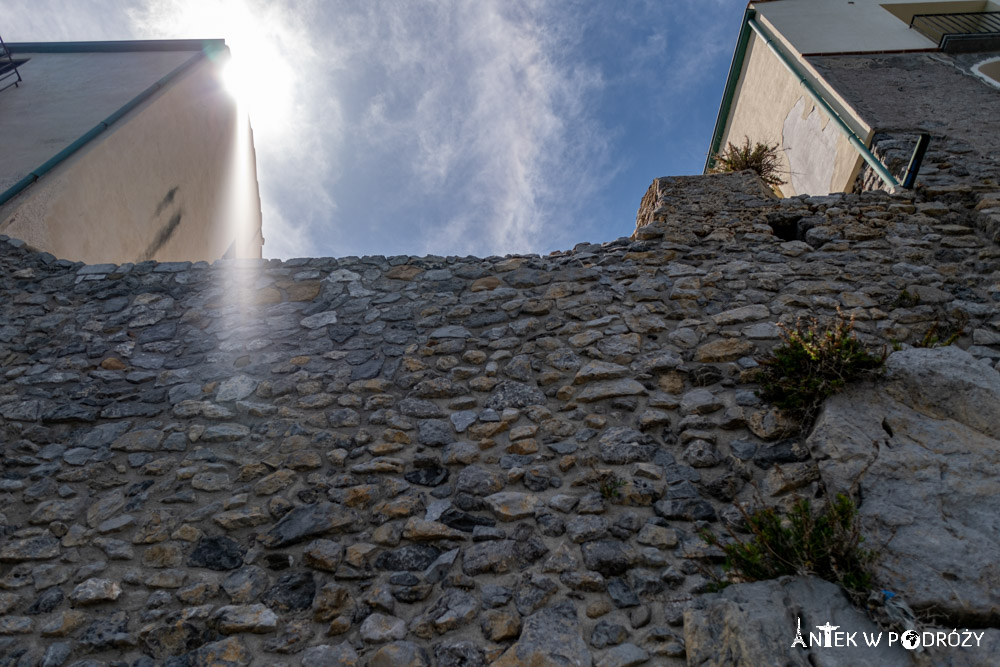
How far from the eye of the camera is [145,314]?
4.21m

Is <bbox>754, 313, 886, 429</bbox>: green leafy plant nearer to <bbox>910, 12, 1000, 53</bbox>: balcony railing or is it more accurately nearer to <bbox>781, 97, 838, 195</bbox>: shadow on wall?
<bbox>781, 97, 838, 195</bbox>: shadow on wall

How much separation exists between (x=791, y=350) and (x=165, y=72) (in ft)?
24.0

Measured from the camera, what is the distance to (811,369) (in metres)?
3.00

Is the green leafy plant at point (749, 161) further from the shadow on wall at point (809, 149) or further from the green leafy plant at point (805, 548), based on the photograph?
the green leafy plant at point (805, 548)

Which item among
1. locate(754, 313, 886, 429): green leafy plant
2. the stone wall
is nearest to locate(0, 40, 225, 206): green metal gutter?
the stone wall

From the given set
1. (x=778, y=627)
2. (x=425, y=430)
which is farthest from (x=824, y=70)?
(x=778, y=627)

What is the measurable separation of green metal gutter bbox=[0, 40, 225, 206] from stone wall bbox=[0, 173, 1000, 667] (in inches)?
28.8

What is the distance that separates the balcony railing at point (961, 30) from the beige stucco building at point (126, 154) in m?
8.34

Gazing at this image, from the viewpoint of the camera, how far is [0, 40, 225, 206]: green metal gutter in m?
5.01

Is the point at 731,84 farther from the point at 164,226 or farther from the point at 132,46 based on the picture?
the point at 132,46

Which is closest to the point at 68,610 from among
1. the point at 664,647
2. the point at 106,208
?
the point at 664,647

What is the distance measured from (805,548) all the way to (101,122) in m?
6.72

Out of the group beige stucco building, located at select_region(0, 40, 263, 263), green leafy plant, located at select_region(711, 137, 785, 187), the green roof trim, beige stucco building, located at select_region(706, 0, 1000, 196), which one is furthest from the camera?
the green roof trim

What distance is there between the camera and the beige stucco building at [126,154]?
5191 millimetres
